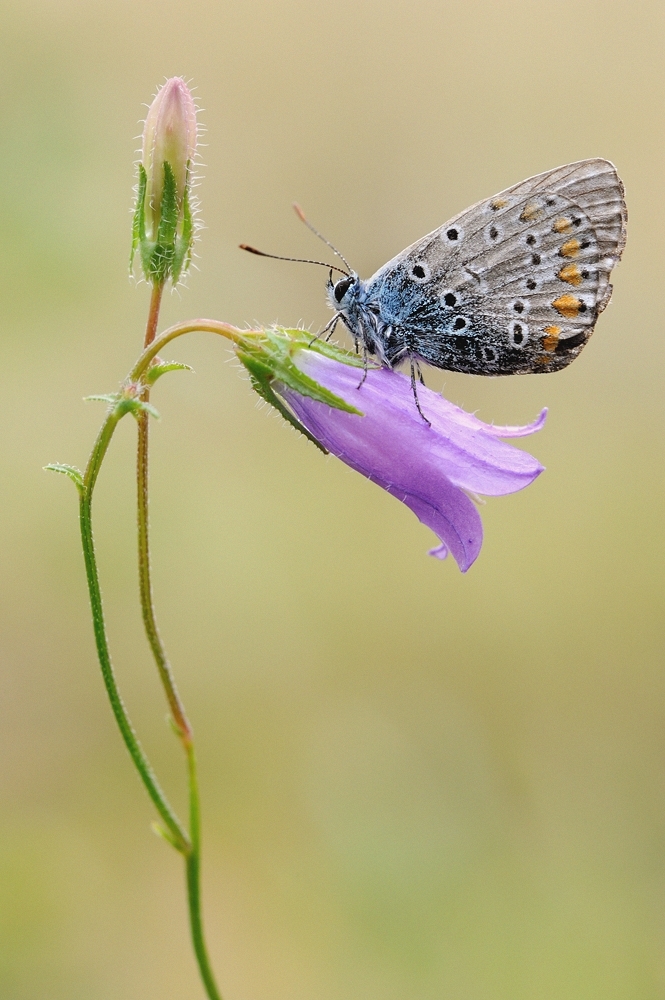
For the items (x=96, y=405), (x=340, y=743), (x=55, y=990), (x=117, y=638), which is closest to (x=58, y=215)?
(x=96, y=405)

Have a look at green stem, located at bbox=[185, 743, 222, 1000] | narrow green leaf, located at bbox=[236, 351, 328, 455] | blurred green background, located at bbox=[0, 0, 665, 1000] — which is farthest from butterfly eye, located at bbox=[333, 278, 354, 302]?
blurred green background, located at bbox=[0, 0, 665, 1000]

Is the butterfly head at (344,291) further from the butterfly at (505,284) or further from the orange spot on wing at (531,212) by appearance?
the orange spot on wing at (531,212)

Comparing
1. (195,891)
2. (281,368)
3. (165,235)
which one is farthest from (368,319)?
(195,891)

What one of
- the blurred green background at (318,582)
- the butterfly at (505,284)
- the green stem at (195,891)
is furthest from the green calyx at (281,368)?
the blurred green background at (318,582)

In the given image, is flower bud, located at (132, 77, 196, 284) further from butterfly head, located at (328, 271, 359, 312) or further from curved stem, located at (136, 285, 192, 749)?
butterfly head, located at (328, 271, 359, 312)

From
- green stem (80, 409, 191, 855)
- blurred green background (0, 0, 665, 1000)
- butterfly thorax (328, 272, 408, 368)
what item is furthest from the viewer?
blurred green background (0, 0, 665, 1000)

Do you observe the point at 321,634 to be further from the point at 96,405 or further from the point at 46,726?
the point at 96,405
